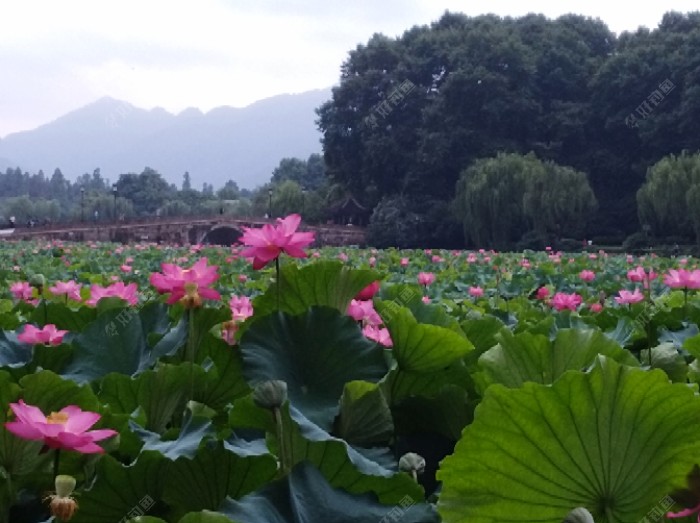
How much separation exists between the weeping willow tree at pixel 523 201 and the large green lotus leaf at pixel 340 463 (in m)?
25.2

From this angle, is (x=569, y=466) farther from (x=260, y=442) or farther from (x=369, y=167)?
(x=369, y=167)

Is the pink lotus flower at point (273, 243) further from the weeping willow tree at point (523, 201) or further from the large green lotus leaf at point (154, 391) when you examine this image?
the weeping willow tree at point (523, 201)

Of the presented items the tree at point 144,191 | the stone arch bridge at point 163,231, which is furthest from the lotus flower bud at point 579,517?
the tree at point 144,191

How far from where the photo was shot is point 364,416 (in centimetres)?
90

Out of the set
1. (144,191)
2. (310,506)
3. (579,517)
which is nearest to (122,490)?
(310,506)

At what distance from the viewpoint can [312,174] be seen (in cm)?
7325

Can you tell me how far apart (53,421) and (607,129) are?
34.5 metres

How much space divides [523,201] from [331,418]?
2533cm

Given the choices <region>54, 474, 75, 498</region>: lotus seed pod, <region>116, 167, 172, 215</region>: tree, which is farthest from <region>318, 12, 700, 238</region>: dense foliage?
<region>116, 167, 172, 215</region>: tree

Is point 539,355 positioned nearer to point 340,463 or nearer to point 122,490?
point 340,463

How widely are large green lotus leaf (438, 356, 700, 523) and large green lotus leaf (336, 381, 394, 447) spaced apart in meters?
0.27

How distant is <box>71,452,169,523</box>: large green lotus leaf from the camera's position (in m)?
0.72

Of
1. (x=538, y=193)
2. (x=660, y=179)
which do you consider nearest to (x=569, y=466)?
(x=660, y=179)

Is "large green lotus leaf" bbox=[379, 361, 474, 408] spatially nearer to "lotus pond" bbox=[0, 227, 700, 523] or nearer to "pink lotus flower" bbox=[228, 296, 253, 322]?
"lotus pond" bbox=[0, 227, 700, 523]
